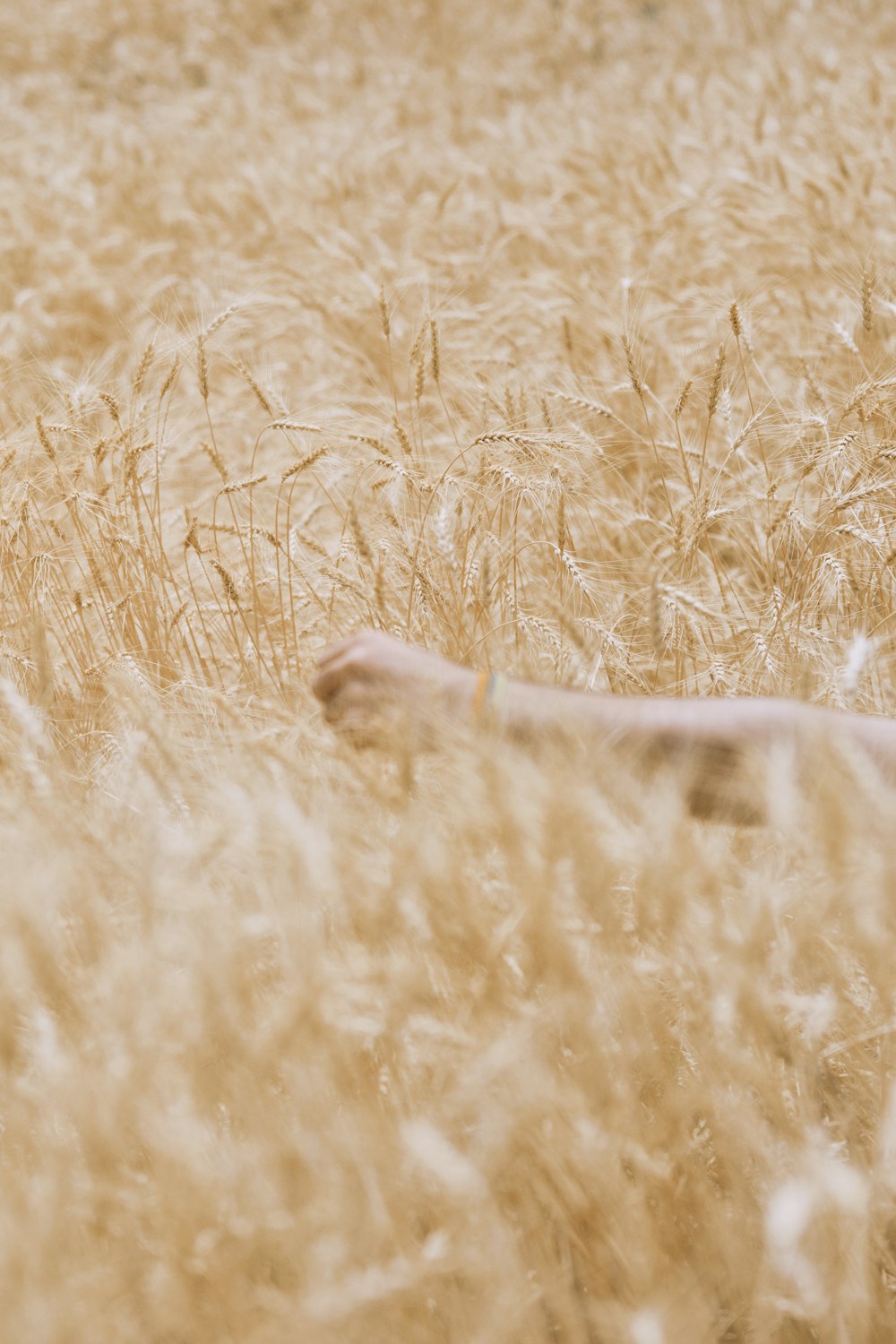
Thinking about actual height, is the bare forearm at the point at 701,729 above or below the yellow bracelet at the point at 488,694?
below

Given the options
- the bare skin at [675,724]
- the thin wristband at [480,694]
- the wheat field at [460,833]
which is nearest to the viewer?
the wheat field at [460,833]

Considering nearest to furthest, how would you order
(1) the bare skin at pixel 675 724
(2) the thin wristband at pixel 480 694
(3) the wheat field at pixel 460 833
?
(3) the wheat field at pixel 460 833, (1) the bare skin at pixel 675 724, (2) the thin wristband at pixel 480 694

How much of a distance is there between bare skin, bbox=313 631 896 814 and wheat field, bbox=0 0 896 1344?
0.05 meters

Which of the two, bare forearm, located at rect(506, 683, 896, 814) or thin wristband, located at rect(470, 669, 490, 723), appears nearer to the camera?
bare forearm, located at rect(506, 683, 896, 814)

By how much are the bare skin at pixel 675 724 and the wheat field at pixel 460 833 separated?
0.05 metres

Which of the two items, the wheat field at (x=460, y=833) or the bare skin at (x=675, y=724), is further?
the bare skin at (x=675, y=724)

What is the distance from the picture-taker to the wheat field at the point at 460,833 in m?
0.81

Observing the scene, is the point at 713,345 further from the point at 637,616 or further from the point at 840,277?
the point at 637,616

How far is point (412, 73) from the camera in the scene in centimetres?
754

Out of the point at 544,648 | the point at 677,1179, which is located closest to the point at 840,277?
the point at 544,648

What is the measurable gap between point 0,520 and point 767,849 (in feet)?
4.41

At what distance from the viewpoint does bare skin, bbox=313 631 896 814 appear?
1021 mm

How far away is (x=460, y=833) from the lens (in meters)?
0.96

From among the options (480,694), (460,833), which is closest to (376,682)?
(480,694)
